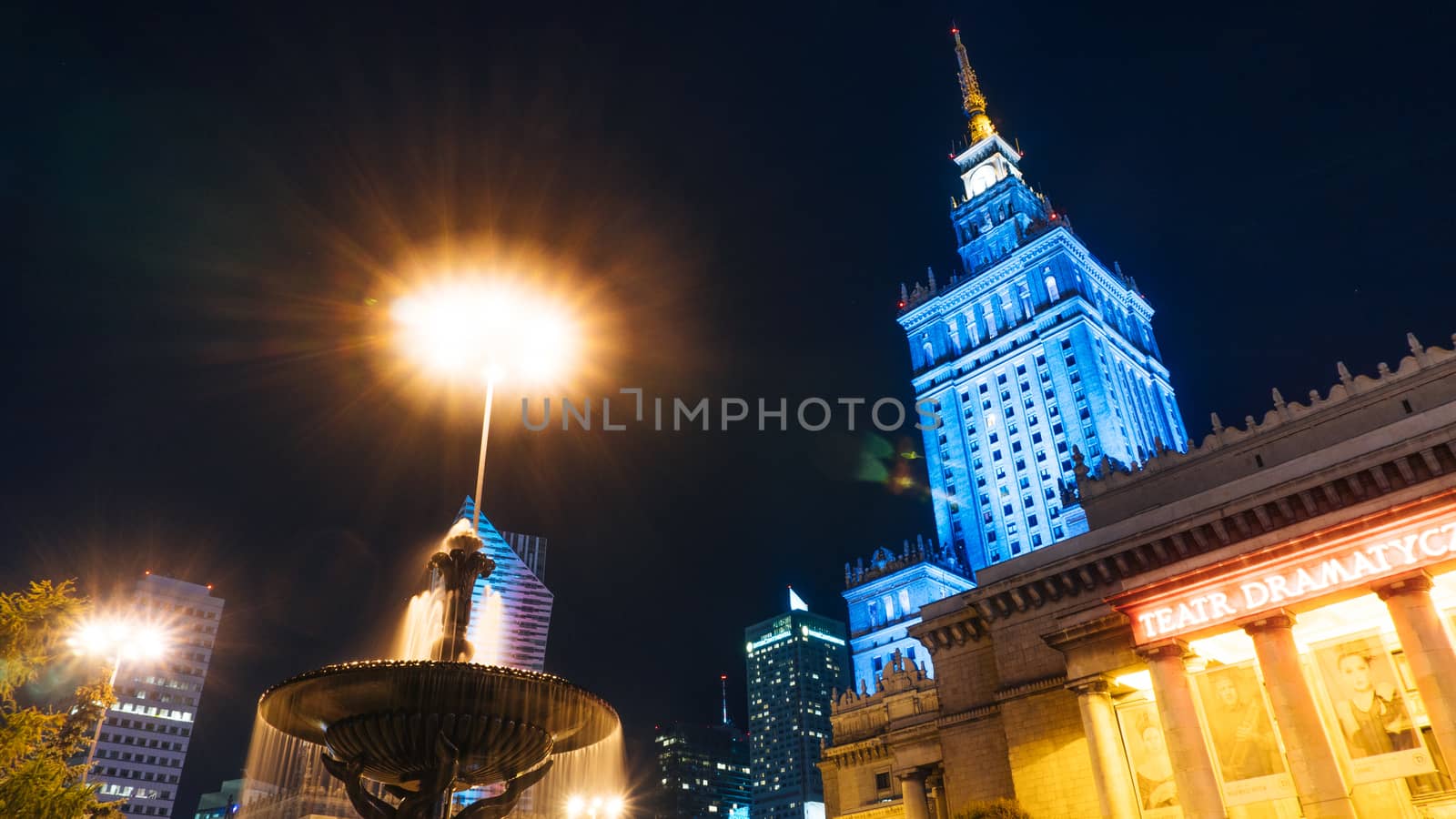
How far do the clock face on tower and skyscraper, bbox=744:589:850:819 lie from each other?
79.3 m

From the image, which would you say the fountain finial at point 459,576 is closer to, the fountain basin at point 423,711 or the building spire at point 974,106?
the fountain basin at point 423,711

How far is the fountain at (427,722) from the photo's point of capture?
13.5 m

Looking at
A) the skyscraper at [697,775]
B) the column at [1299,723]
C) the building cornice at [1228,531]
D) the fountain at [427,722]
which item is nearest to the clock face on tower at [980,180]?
the building cornice at [1228,531]

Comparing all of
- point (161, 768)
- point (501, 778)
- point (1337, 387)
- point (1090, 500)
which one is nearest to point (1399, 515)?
point (1337, 387)

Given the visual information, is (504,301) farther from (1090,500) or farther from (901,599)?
(901,599)

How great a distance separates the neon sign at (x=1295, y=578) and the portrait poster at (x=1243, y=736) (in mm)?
2784

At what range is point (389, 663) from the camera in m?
13.4

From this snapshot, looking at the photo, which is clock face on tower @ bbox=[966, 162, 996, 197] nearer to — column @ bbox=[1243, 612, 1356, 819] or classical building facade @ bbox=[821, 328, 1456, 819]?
classical building facade @ bbox=[821, 328, 1456, 819]

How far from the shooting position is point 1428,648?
18.5 m

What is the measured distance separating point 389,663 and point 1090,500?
27.8 metres

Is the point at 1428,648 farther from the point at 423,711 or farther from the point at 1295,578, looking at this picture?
the point at 423,711

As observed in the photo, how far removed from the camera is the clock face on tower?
92.8 m

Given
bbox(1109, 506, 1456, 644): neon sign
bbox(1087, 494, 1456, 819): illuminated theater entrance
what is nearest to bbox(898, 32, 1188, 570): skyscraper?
bbox(1087, 494, 1456, 819): illuminated theater entrance

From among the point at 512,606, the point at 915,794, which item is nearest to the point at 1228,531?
the point at 915,794
